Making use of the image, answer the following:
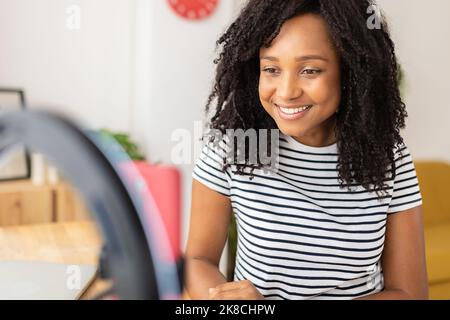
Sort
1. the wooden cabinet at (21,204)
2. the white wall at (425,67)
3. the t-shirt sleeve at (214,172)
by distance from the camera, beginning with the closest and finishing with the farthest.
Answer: the t-shirt sleeve at (214,172) → the wooden cabinet at (21,204) → the white wall at (425,67)

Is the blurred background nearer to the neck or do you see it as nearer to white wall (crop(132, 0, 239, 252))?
white wall (crop(132, 0, 239, 252))

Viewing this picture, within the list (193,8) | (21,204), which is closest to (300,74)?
(21,204)

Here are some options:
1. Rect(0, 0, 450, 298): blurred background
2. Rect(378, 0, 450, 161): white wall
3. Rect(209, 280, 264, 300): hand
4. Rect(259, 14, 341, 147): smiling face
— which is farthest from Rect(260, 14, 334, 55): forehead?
Rect(378, 0, 450, 161): white wall

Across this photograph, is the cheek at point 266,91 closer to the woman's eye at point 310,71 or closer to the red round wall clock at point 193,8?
the woman's eye at point 310,71

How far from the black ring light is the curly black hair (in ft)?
1.28

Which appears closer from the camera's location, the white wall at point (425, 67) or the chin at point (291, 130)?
the chin at point (291, 130)

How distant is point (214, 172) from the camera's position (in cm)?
58

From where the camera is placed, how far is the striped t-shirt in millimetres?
571

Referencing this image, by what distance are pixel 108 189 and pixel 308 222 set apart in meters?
0.43

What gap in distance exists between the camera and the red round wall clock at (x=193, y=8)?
1.67 metres

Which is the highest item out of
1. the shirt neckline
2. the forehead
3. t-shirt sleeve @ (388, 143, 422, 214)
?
the forehead

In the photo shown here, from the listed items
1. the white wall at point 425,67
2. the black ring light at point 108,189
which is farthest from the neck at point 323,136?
the white wall at point 425,67
